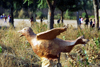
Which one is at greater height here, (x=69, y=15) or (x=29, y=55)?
(x=29, y=55)

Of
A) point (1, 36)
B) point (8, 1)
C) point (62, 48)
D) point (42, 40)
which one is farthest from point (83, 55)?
point (8, 1)

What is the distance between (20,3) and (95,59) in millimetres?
8071

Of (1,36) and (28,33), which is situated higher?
(28,33)

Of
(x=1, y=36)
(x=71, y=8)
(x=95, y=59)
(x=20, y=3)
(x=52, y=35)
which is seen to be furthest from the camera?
(x=71, y=8)

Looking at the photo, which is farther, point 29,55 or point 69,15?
point 69,15

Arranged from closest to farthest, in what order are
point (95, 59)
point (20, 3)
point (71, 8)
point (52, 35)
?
point (52, 35)
point (95, 59)
point (20, 3)
point (71, 8)

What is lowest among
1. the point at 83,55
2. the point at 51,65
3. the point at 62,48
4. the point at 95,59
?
the point at 95,59

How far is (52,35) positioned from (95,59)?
234cm

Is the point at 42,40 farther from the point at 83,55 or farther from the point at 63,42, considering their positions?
the point at 83,55

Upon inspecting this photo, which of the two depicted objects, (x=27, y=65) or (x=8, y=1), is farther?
(x=8, y=1)

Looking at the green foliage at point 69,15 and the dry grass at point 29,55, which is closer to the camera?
the dry grass at point 29,55

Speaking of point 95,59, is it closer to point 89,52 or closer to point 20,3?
point 89,52

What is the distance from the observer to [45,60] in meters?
2.39

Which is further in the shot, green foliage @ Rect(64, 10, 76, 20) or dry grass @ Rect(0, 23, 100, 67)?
green foliage @ Rect(64, 10, 76, 20)
